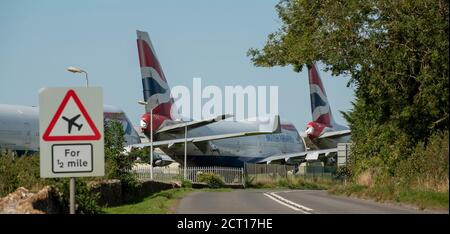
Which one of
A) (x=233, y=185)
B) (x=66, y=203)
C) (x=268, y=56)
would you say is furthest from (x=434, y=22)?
(x=233, y=185)

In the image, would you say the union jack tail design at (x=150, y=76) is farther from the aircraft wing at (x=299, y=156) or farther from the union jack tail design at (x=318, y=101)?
the union jack tail design at (x=318, y=101)

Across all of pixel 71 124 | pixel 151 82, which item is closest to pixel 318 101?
pixel 151 82

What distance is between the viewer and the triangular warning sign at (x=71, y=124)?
8.70 m

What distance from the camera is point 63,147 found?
28.8 feet

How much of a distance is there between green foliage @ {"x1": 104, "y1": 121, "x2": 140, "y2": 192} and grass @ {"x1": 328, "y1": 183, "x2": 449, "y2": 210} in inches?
312

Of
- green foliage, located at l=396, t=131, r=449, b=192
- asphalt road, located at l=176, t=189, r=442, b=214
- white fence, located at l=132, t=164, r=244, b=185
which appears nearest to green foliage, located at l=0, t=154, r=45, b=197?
asphalt road, located at l=176, t=189, r=442, b=214

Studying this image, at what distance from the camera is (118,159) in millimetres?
32594

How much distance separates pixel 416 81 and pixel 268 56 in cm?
667

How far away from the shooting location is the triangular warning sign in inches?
342

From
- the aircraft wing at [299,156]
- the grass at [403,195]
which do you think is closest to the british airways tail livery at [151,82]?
the aircraft wing at [299,156]

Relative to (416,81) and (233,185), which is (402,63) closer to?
(416,81)

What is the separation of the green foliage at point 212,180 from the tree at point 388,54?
26818 mm

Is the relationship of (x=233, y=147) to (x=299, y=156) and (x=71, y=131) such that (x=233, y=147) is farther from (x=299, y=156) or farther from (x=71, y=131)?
(x=71, y=131)

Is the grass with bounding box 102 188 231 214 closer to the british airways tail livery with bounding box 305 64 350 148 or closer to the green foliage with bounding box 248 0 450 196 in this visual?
the green foliage with bounding box 248 0 450 196
